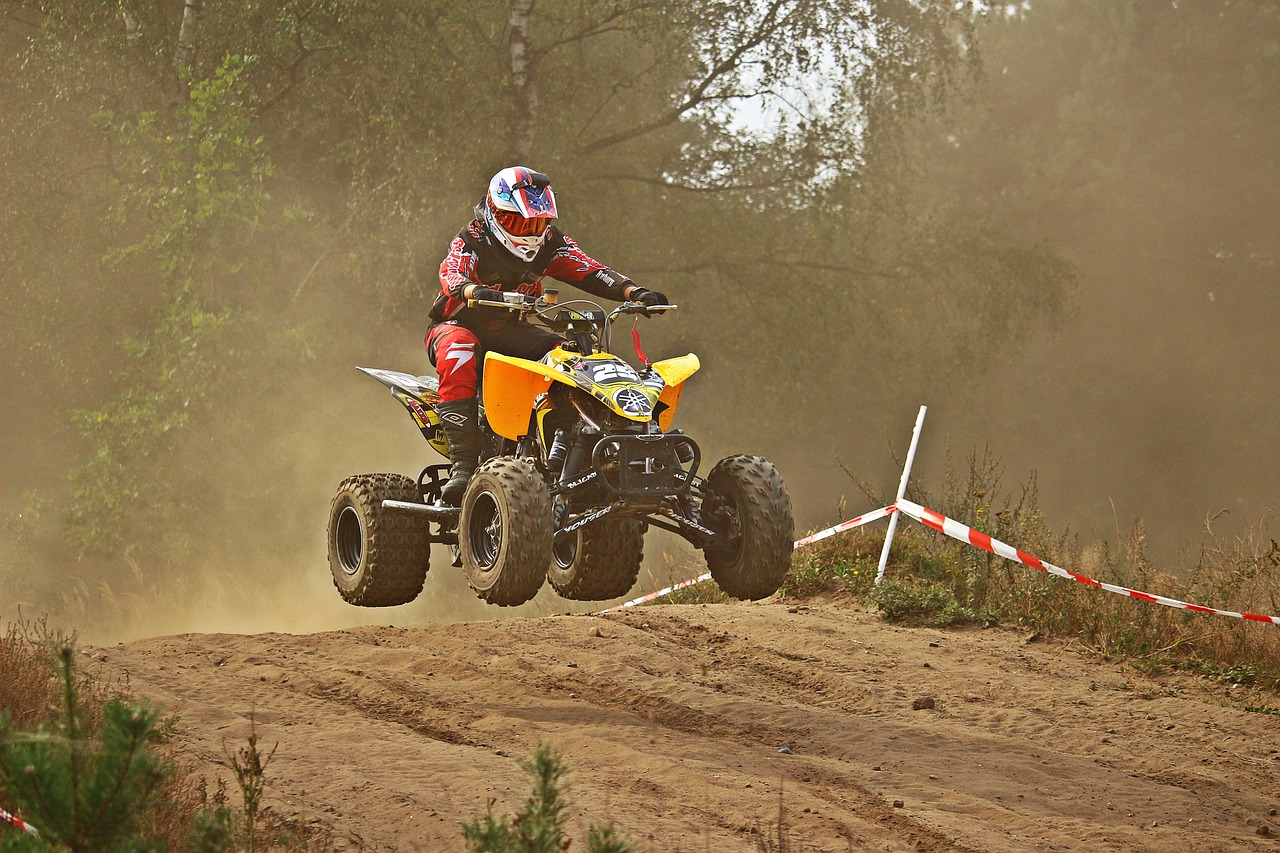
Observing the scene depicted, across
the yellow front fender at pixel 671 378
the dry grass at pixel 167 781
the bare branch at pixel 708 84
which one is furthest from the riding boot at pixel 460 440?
the bare branch at pixel 708 84

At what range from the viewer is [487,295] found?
26.4 ft

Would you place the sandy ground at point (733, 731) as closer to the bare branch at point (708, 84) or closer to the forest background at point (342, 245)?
the forest background at point (342, 245)

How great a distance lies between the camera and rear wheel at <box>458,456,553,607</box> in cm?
727

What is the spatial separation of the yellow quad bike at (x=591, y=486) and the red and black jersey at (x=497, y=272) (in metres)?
0.29

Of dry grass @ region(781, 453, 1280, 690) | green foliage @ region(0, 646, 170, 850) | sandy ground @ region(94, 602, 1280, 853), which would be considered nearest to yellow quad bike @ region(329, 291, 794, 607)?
sandy ground @ region(94, 602, 1280, 853)

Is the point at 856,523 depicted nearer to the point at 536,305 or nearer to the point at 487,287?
the point at 536,305

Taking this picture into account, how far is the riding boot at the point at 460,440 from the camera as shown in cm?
850

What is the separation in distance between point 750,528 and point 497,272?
244cm

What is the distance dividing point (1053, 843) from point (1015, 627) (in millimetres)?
5029

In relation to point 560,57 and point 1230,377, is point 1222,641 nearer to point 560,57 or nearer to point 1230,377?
point 560,57

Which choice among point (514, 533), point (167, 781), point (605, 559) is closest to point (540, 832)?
point (167, 781)

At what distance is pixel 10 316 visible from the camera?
2183 cm

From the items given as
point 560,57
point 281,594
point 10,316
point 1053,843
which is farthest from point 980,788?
point 10,316

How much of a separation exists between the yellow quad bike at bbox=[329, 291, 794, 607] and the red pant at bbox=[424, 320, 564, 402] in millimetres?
142
